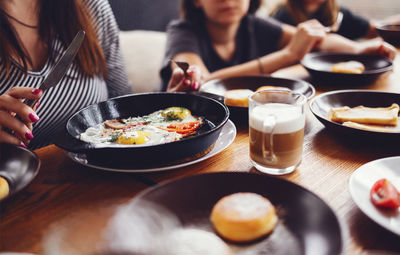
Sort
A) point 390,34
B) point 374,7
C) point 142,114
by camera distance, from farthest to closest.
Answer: point 374,7
point 390,34
point 142,114

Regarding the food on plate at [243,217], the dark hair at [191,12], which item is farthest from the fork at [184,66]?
the dark hair at [191,12]

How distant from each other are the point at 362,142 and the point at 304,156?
0.19 metres

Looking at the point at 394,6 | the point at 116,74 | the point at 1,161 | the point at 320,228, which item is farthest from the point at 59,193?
the point at 394,6

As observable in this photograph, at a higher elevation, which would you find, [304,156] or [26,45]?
[26,45]

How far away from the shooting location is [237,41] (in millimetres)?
2414

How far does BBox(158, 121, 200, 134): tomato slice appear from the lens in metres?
0.99

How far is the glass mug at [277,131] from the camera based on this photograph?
774 millimetres

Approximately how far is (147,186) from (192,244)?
0.93 ft

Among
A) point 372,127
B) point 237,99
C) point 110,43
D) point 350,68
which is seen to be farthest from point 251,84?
point 110,43

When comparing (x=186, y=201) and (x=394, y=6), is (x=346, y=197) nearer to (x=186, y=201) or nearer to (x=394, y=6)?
(x=186, y=201)

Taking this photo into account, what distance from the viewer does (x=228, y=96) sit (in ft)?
4.24

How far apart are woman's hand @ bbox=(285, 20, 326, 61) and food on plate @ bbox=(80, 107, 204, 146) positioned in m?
0.98

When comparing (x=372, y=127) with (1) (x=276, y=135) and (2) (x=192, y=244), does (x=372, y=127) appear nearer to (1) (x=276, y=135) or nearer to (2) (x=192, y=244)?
(1) (x=276, y=135)

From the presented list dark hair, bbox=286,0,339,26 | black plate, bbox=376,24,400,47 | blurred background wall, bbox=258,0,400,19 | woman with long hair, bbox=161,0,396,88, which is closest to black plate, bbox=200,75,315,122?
woman with long hair, bbox=161,0,396,88
